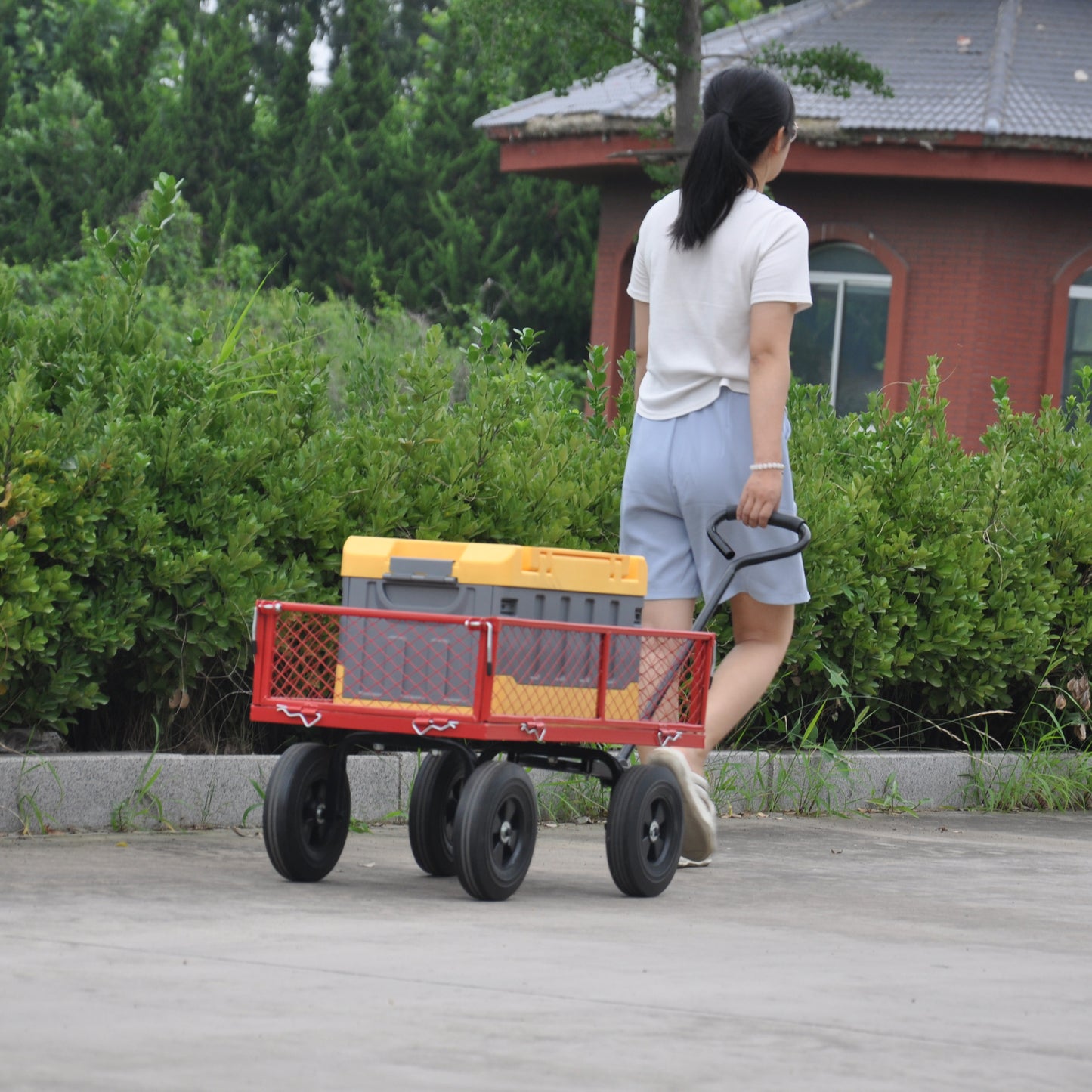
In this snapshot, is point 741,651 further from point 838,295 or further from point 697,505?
point 838,295

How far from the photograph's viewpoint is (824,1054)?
11.4 ft

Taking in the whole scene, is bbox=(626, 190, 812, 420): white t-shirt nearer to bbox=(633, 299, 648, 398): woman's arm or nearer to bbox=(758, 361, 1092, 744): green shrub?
bbox=(633, 299, 648, 398): woman's arm

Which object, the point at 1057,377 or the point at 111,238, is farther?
the point at 1057,377

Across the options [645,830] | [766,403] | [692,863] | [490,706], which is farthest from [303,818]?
[766,403]

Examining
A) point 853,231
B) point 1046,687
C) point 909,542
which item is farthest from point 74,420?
point 853,231

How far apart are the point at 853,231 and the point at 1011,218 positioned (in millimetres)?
1531

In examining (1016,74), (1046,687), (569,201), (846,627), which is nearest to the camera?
(846,627)

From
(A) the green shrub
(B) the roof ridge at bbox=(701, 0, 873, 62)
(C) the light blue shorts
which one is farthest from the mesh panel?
(B) the roof ridge at bbox=(701, 0, 873, 62)

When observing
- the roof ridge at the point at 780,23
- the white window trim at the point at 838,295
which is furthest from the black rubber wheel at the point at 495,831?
the roof ridge at the point at 780,23

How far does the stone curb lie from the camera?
226 inches

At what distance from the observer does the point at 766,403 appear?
543cm

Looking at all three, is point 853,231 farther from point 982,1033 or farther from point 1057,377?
point 982,1033

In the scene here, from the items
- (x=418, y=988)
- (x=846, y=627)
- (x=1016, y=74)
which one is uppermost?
(x=1016, y=74)

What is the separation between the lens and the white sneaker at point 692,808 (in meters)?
5.23
